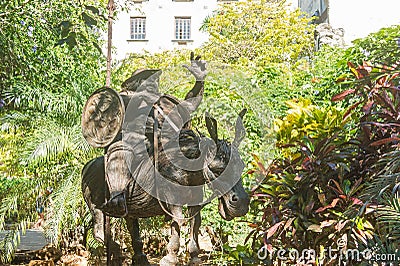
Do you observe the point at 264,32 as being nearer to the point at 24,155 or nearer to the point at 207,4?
the point at 207,4

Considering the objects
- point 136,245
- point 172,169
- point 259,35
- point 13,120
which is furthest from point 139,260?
point 259,35

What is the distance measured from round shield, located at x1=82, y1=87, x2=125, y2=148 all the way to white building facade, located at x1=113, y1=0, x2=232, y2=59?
24.9 metres

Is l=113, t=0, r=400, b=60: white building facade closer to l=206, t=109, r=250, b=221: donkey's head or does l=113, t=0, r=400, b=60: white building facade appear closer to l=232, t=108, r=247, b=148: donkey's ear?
l=232, t=108, r=247, b=148: donkey's ear

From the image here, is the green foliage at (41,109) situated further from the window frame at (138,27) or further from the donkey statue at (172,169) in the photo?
the window frame at (138,27)

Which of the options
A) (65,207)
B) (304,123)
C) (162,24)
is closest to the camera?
(304,123)

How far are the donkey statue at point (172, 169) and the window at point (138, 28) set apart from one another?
2556cm

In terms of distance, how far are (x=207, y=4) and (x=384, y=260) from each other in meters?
26.8

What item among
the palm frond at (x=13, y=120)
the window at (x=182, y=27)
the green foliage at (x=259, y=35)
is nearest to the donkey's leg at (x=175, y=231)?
the palm frond at (x=13, y=120)

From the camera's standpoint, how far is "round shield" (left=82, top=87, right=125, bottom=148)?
3.44 m

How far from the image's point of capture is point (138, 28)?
2864 cm

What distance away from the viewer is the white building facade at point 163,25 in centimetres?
2827

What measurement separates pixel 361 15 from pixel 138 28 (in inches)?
572

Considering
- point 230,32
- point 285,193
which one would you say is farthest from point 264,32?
point 285,193

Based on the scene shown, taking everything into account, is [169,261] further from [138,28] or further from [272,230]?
[138,28]
